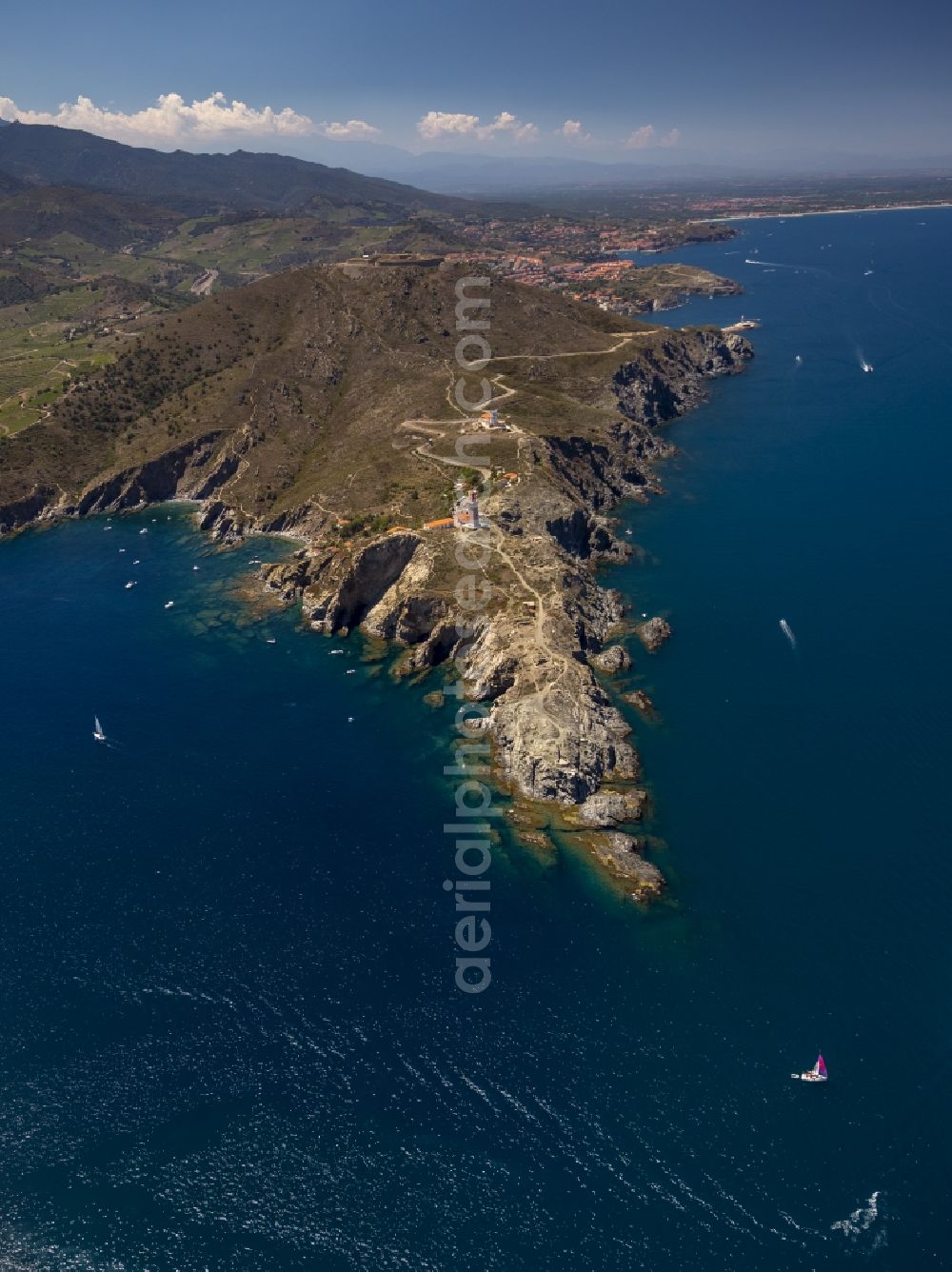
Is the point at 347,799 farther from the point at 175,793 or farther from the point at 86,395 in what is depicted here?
the point at 86,395

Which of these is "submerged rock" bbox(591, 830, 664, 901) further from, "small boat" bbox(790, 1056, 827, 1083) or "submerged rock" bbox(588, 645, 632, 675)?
"submerged rock" bbox(588, 645, 632, 675)

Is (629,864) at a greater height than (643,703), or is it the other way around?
(643,703)

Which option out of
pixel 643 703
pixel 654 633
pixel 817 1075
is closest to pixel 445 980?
pixel 817 1075

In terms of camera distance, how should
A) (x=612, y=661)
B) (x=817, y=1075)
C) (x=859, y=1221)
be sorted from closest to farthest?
1. (x=859, y=1221)
2. (x=817, y=1075)
3. (x=612, y=661)

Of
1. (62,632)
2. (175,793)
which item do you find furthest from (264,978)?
(62,632)

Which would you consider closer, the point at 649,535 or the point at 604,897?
the point at 604,897

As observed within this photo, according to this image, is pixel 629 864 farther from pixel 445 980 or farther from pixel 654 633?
pixel 654 633
